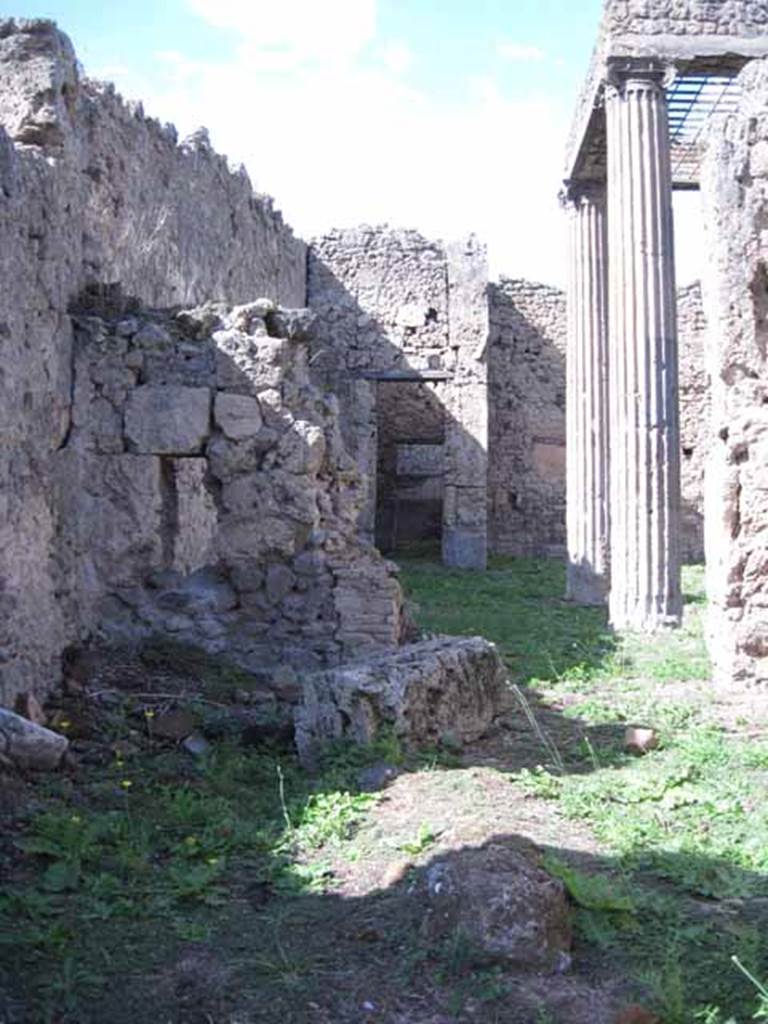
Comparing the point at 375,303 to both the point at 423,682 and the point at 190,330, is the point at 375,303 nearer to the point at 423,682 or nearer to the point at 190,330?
the point at 190,330

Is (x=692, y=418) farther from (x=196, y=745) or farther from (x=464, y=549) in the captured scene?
(x=196, y=745)

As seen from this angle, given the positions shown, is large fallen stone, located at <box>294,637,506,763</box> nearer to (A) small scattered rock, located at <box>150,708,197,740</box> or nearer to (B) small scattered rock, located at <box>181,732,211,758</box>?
(B) small scattered rock, located at <box>181,732,211,758</box>

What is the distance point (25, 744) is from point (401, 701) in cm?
172

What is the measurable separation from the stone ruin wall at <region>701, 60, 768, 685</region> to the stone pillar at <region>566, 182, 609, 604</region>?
6.79 m

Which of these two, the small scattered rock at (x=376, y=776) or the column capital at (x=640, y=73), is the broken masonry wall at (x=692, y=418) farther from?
the small scattered rock at (x=376, y=776)

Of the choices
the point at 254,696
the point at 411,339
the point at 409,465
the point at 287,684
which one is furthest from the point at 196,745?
the point at 409,465

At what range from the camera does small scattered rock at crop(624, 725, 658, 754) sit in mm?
5324

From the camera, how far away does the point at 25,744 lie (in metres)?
4.40

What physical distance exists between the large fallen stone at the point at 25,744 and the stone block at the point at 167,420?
269 centimetres

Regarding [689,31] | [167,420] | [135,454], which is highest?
[689,31]

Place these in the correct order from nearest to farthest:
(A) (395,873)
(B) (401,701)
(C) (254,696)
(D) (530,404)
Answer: (A) (395,873)
(B) (401,701)
(C) (254,696)
(D) (530,404)

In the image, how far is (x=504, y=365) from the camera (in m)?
19.4

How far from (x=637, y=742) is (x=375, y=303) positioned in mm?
14122

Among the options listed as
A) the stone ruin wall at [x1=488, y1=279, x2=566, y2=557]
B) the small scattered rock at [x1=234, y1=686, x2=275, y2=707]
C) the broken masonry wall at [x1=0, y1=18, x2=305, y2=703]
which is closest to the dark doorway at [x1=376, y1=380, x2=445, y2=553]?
the stone ruin wall at [x1=488, y1=279, x2=566, y2=557]
